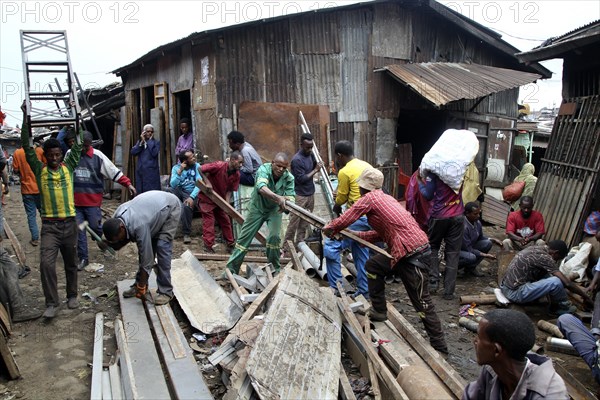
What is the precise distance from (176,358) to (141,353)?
0.39 meters

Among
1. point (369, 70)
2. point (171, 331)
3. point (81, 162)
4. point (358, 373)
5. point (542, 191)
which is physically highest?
point (369, 70)

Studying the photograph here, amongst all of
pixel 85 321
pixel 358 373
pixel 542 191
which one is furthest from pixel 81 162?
pixel 542 191

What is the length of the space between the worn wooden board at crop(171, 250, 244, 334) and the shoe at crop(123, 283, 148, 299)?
1.30 feet

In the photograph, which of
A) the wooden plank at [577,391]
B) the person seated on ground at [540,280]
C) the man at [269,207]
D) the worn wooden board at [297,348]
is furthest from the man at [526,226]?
the worn wooden board at [297,348]

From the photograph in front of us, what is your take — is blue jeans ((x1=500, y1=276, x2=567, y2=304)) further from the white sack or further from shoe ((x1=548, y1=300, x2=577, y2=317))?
the white sack

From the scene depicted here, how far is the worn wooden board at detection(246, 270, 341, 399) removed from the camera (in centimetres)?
326

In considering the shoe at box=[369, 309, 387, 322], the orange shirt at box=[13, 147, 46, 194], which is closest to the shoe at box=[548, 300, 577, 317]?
the shoe at box=[369, 309, 387, 322]

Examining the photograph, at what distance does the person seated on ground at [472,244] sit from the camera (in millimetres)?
6820

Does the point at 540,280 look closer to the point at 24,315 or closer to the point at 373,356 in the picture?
the point at 373,356

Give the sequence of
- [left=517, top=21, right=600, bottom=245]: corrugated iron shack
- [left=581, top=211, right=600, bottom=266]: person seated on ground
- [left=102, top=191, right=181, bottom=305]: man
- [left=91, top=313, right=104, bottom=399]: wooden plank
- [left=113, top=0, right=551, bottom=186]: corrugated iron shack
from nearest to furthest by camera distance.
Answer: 1. [left=91, top=313, right=104, bottom=399]: wooden plank
2. [left=102, top=191, right=181, bottom=305]: man
3. [left=581, top=211, right=600, bottom=266]: person seated on ground
4. [left=517, top=21, right=600, bottom=245]: corrugated iron shack
5. [left=113, top=0, right=551, bottom=186]: corrugated iron shack

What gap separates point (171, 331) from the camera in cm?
434

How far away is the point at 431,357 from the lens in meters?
3.87

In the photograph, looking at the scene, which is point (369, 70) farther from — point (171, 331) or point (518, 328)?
point (518, 328)

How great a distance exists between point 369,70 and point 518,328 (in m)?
8.63
